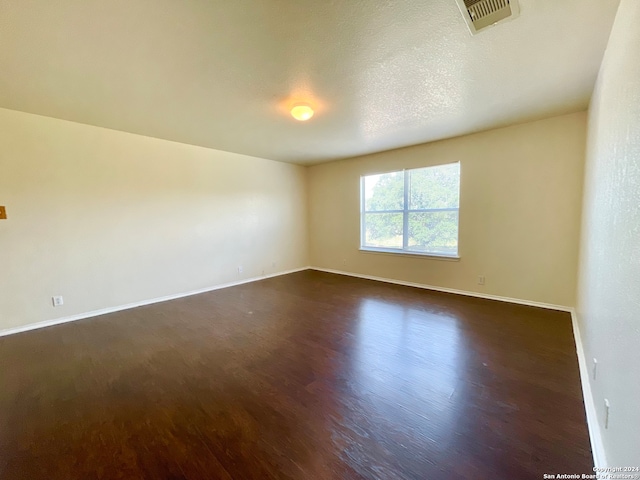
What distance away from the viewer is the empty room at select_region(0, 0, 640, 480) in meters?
1.40

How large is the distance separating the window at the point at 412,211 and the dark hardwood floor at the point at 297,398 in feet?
5.04

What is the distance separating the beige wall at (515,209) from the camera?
324cm

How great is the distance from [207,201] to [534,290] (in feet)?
17.1

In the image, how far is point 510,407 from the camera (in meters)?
1.70

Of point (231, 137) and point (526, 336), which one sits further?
point (231, 137)

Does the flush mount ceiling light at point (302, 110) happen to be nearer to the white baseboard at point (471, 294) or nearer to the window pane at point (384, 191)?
the window pane at point (384, 191)

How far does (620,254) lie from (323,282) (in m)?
4.16

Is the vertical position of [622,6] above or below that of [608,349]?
above

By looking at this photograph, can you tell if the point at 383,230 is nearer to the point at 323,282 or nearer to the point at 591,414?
the point at 323,282

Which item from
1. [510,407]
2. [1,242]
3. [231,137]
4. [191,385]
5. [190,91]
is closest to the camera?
[510,407]

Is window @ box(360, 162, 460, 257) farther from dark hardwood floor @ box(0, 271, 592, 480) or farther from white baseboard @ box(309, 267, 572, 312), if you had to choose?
dark hardwood floor @ box(0, 271, 592, 480)

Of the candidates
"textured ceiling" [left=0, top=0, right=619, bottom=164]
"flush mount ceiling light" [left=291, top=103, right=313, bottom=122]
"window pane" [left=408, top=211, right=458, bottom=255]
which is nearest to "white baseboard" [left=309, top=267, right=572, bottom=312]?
"window pane" [left=408, top=211, right=458, bottom=255]

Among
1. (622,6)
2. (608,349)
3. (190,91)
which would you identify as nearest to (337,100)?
(190,91)

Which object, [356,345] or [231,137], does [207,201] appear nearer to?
[231,137]
